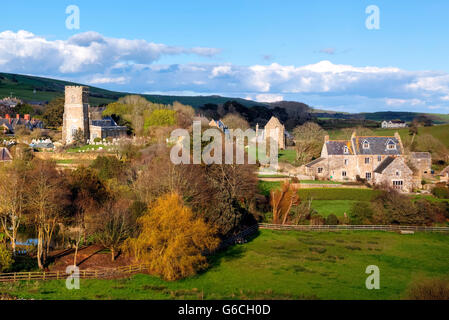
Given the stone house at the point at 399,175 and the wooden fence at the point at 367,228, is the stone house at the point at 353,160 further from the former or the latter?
the wooden fence at the point at 367,228

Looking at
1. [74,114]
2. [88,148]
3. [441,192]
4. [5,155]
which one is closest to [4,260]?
[5,155]

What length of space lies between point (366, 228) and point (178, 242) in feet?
61.2

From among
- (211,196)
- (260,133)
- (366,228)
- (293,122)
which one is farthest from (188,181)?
(293,122)

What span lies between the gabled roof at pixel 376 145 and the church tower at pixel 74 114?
1353 inches

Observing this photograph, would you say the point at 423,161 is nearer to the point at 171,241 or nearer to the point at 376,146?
the point at 376,146

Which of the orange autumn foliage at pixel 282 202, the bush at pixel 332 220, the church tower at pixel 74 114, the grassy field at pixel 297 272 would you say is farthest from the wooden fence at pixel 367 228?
the church tower at pixel 74 114

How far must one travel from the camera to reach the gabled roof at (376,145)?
179 feet

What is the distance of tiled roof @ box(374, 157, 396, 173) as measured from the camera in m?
51.0

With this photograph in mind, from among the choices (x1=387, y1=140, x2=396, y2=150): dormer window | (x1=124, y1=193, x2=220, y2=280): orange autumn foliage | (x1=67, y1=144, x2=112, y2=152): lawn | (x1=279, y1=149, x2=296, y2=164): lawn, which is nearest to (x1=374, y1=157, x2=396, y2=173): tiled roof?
(x1=387, y1=140, x2=396, y2=150): dormer window

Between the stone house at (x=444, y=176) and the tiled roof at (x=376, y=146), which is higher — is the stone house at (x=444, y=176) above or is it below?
below

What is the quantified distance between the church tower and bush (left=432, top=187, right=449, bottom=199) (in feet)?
138

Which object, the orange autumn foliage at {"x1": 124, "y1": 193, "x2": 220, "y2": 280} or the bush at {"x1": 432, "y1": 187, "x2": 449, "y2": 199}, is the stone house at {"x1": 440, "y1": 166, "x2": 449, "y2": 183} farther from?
the orange autumn foliage at {"x1": 124, "y1": 193, "x2": 220, "y2": 280}

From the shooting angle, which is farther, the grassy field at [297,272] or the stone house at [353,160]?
the stone house at [353,160]

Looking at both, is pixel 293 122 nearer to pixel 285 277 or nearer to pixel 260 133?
pixel 260 133
